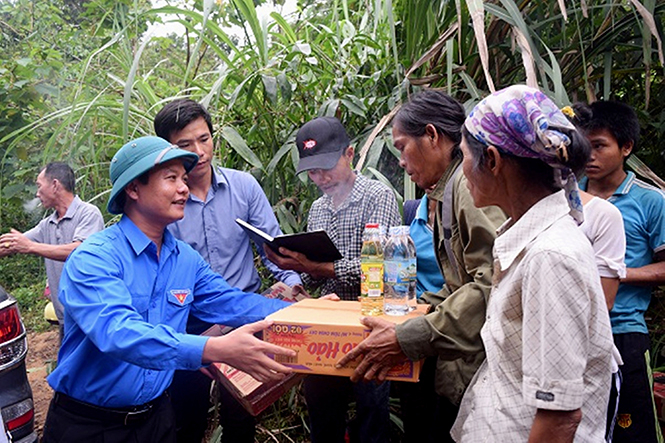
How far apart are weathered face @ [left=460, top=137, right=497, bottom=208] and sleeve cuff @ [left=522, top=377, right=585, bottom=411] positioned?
467mm

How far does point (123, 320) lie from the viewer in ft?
5.98

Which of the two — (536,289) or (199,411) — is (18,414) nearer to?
(199,411)

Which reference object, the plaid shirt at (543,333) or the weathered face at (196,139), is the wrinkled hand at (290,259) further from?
the plaid shirt at (543,333)

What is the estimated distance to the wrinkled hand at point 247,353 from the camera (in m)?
1.89

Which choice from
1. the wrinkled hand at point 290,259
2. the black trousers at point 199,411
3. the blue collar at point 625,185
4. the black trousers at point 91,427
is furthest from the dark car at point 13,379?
the blue collar at point 625,185

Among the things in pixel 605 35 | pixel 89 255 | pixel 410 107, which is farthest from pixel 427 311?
pixel 605 35

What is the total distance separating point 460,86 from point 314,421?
2.04 m

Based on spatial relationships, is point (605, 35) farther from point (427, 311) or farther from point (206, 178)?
point (206, 178)

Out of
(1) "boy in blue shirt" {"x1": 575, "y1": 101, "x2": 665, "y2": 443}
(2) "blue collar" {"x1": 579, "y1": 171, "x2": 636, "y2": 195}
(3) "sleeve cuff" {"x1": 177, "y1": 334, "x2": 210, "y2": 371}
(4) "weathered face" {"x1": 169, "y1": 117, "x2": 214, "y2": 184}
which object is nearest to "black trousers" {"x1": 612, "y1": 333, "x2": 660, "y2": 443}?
(1) "boy in blue shirt" {"x1": 575, "y1": 101, "x2": 665, "y2": 443}

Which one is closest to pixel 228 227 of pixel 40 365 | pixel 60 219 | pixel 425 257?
pixel 425 257

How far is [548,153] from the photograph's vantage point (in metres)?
1.29

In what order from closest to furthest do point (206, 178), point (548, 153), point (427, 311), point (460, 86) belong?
point (548, 153)
point (427, 311)
point (206, 178)
point (460, 86)

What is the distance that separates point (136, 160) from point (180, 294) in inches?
20.8

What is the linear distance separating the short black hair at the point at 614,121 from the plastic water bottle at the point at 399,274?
102 cm
